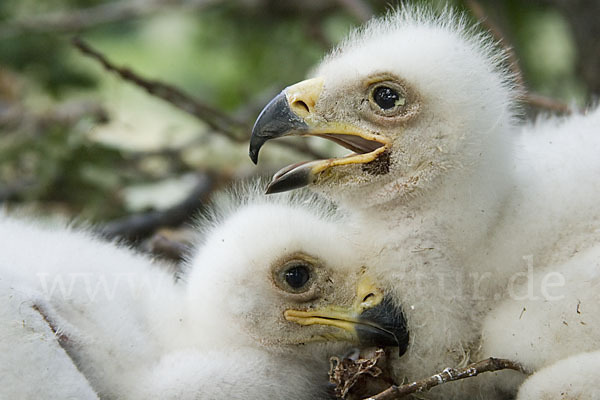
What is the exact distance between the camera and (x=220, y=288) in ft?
7.84

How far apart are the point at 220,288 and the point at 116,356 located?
0.33 m

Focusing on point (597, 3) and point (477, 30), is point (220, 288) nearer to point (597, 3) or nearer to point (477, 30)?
point (477, 30)

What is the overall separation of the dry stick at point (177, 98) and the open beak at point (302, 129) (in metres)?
1.02

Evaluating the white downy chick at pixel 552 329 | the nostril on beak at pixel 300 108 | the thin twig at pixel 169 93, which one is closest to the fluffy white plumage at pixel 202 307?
the nostril on beak at pixel 300 108

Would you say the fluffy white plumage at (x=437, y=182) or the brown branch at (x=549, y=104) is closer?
→ the fluffy white plumage at (x=437, y=182)

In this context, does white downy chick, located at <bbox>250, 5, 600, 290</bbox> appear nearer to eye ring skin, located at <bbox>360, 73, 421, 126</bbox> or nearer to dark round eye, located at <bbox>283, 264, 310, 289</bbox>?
eye ring skin, located at <bbox>360, 73, 421, 126</bbox>

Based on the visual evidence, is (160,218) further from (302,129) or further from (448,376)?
(448,376)

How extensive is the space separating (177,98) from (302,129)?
1256 millimetres

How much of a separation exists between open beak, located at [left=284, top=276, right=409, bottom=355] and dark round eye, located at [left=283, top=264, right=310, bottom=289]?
0.08 metres

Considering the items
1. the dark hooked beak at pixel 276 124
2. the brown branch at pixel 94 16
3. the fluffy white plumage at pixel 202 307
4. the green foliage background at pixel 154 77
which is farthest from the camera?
the brown branch at pixel 94 16

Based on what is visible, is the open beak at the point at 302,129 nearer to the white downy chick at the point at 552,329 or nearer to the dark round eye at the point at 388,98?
the dark round eye at the point at 388,98

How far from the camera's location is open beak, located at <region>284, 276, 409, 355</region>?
227cm

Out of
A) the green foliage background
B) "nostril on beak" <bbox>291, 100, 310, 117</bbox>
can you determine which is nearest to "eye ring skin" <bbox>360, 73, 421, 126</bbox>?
"nostril on beak" <bbox>291, 100, 310, 117</bbox>

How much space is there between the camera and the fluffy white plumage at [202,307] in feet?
7.36
